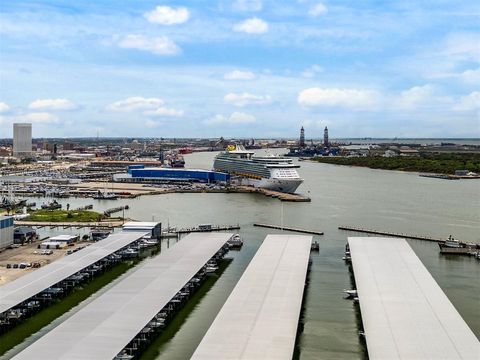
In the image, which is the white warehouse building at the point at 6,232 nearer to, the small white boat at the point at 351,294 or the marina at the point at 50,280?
the marina at the point at 50,280

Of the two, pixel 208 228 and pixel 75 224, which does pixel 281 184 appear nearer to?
pixel 208 228

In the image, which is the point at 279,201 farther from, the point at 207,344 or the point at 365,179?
the point at 207,344

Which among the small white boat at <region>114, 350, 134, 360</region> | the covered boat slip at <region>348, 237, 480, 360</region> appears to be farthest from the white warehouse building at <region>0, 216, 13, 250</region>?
the covered boat slip at <region>348, 237, 480, 360</region>

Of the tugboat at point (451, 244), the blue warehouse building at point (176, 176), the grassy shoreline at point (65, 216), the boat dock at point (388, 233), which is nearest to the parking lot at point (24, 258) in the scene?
the grassy shoreline at point (65, 216)

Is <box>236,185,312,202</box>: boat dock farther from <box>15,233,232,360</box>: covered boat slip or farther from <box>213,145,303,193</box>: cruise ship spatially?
<box>15,233,232,360</box>: covered boat slip

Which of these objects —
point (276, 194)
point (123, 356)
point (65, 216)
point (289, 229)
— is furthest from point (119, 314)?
point (276, 194)

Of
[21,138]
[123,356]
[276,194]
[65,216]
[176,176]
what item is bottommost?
[123,356]
